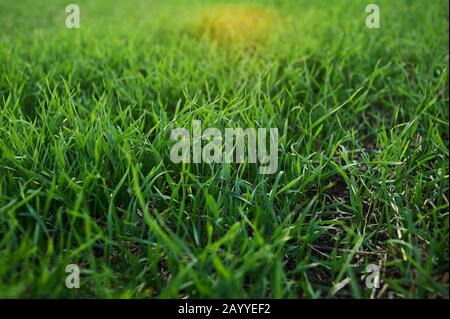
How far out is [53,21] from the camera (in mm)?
4191

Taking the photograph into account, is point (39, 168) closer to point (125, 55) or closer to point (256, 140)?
point (256, 140)

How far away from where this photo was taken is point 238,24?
3.52m

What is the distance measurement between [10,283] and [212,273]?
536 mm

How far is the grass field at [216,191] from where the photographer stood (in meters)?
1.20
